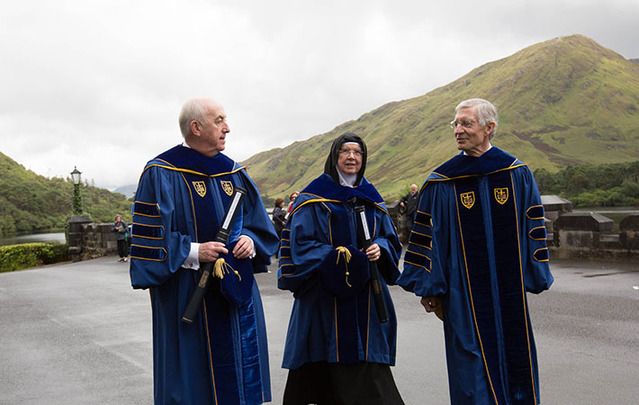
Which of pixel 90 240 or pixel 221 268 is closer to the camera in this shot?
pixel 221 268

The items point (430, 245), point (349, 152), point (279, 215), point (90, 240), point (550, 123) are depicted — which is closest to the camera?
point (430, 245)

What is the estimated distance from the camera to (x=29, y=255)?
2584cm

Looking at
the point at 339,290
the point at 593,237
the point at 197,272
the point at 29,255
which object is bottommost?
the point at 593,237

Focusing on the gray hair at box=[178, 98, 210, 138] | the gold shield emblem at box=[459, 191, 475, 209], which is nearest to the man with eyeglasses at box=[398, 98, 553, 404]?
the gold shield emblem at box=[459, 191, 475, 209]

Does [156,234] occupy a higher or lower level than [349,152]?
lower

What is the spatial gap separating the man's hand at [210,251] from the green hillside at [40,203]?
160 feet

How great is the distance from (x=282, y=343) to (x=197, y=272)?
3702mm

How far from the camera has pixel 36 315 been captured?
32.6 ft

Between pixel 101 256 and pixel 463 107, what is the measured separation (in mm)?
22285

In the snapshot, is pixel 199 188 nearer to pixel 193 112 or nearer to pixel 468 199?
pixel 193 112

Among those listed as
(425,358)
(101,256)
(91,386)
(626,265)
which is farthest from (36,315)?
(101,256)

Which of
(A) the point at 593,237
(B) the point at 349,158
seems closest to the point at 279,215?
(A) the point at 593,237

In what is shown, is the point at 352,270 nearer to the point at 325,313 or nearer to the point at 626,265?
the point at 325,313

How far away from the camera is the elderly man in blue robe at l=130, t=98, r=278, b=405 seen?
11.4 feet
